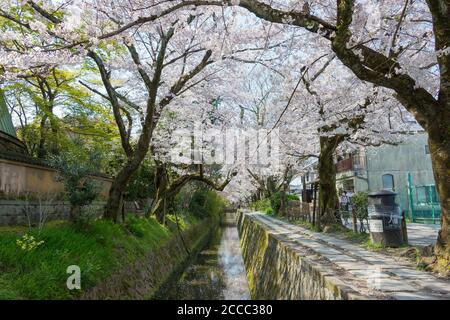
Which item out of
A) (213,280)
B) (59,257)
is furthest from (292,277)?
(213,280)

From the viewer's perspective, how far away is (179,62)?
15.9 metres

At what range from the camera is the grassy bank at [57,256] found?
259 inches

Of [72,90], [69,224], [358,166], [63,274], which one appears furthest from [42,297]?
[358,166]

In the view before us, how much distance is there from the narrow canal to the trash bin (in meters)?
5.98

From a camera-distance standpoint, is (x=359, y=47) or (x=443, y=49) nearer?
(x=443, y=49)

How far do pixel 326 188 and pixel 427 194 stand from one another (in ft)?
18.5

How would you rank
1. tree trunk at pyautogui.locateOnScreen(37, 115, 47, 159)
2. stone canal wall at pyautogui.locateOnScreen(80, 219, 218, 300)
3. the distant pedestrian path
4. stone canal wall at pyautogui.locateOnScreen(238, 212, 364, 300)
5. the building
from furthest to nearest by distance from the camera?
the building
tree trunk at pyautogui.locateOnScreen(37, 115, 47, 159)
the distant pedestrian path
stone canal wall at pyautogui.locateOnScreen(80, 219, 218, 300)
stone canal wall at pyautogui.locateOnScreen(238, 212, 364, 300)

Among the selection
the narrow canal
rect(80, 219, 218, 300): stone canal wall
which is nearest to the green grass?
rect(80, 219, 218, 300): stone canal wall

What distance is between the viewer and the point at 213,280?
1617cm

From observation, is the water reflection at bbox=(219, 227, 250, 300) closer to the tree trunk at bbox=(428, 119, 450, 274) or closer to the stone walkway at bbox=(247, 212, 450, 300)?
the stone walkway at bbox=(247, 212, 450, 300)

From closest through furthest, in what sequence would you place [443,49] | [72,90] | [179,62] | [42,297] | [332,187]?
[443,49] → [42,297] → [332,187] → [179,62] → [72,90]

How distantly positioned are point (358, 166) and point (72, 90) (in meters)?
24.7

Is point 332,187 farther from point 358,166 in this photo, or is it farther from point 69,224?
point 358,166

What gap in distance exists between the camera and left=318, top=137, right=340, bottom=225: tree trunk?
13.8 metres
